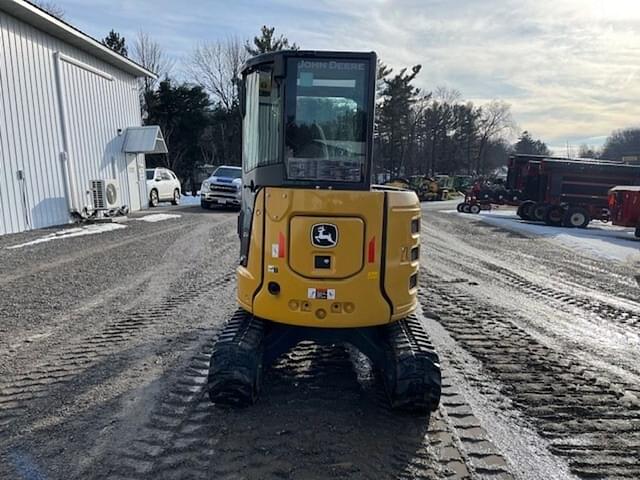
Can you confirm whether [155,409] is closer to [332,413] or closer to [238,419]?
[238,419]

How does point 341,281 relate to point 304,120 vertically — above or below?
below

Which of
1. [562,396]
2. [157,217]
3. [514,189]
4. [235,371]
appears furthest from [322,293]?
[514,189]

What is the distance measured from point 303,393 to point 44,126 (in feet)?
44.5

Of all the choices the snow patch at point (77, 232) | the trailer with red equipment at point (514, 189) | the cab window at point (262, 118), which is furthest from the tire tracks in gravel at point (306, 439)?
the trailer with red equipment at point (514, 189)

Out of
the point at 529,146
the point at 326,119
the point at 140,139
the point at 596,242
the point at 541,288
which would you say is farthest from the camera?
the point at 529,146

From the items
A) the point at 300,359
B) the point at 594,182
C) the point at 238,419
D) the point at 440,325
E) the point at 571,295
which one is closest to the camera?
the point at 238,419

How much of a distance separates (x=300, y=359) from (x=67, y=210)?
43.0ft

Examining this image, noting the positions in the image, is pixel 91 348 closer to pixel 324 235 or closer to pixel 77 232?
pixel 324 235

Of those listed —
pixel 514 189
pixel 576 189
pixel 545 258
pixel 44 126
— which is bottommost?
pixel 545 258

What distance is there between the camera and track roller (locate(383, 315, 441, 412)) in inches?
130

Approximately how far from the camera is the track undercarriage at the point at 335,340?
→ 10.9 feet

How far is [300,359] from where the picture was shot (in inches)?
175

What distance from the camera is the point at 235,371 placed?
332 cm

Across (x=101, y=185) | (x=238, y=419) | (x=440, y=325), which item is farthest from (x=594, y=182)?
(x=238, y=419)
